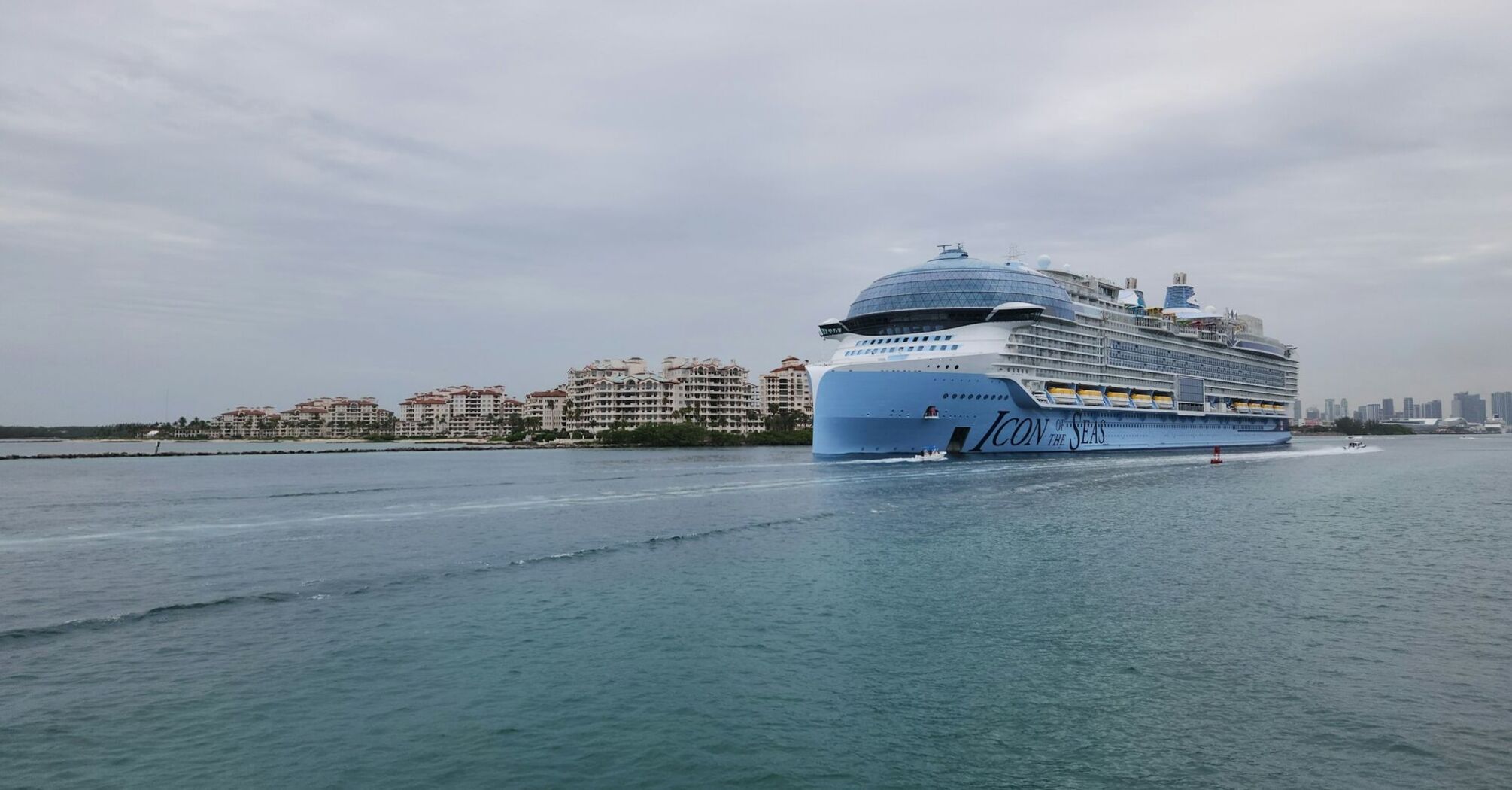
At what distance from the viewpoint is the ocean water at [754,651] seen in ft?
29.6

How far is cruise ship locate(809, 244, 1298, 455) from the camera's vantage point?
5203cm

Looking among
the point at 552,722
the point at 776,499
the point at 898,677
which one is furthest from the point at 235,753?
the point at 776,499

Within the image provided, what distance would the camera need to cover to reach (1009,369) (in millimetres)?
58188

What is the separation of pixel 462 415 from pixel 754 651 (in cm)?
16959

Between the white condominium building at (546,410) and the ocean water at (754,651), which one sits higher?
the white condominium building at (546,410)

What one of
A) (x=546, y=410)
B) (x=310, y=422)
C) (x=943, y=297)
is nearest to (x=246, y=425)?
(x=310, y=422)

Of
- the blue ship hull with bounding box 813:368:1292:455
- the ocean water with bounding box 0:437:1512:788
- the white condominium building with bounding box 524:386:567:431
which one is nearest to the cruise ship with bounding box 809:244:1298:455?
the blue ship hull with bounding box 813:368:1292:455

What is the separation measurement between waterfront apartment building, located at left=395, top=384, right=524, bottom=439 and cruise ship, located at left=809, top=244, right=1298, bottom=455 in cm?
11266

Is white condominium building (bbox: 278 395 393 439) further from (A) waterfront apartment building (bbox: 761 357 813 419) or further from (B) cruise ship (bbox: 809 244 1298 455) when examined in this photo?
(B) cruise ship (bbox: 809 244 1298 455)

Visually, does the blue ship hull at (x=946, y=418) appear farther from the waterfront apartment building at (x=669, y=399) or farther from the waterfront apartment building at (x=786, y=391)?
the waterfront apartment building at (x=786, y=391)

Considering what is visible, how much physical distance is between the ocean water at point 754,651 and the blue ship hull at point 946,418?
21991mm

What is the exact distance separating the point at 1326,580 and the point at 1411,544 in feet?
23.9

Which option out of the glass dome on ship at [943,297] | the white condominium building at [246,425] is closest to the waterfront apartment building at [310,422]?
the white condominium building at [246,425]

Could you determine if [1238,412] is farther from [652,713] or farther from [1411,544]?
[652,713]
